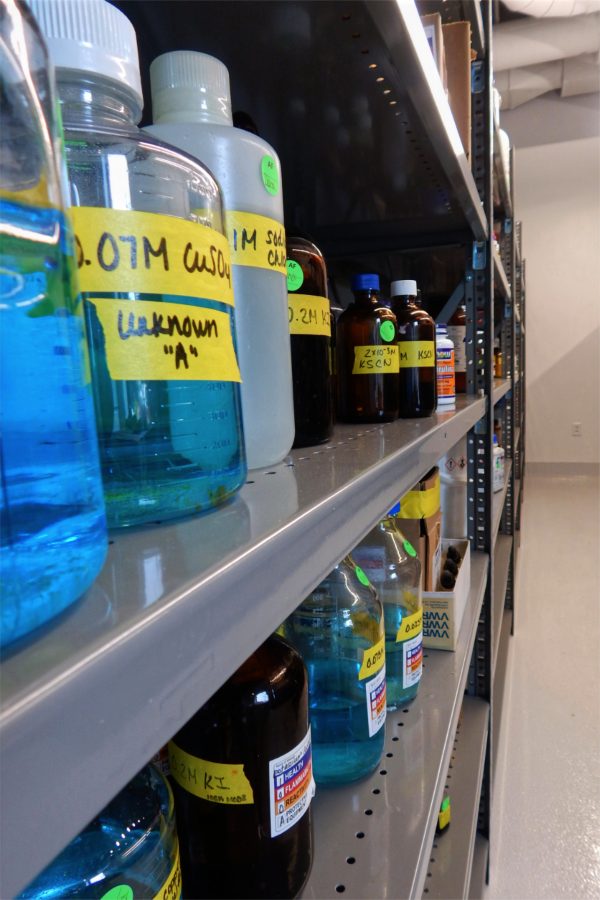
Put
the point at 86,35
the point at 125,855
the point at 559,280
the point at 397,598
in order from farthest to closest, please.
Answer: the point at 559,280, the point at 397,598, the point at 125,855, the point at 86,35

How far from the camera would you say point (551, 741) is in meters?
1.83

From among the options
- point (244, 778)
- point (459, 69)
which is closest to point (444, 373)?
point (459, 69)

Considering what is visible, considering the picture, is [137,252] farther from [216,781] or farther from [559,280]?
[559,280]

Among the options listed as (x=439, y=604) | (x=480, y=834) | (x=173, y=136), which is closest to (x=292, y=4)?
(x=173, y=136)

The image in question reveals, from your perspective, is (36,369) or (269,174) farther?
(269,174)

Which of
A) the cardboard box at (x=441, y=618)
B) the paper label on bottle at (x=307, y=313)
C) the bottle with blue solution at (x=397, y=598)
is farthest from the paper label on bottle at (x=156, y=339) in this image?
the cardboard box at (x=441, y=618)

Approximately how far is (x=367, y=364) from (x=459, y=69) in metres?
0.71

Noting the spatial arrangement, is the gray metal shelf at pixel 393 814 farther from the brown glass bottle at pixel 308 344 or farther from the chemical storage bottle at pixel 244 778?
the brown glass bottle at pixel 308 344

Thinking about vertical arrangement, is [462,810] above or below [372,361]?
below

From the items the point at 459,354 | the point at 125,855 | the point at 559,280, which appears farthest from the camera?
the point at 559,280

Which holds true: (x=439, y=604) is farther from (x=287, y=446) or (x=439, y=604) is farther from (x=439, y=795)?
(x=287, y=446)

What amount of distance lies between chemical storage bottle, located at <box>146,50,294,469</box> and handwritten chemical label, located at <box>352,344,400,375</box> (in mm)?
354

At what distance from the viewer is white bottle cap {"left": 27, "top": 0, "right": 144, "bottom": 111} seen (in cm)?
27

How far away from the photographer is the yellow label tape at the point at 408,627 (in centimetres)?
87
